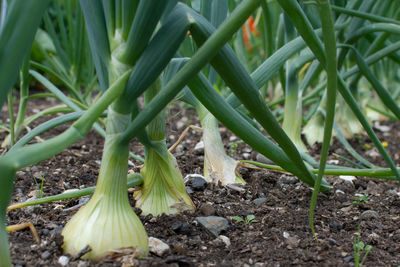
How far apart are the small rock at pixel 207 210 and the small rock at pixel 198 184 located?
142 mm

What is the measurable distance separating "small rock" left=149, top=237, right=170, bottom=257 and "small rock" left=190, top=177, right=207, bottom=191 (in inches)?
12.8

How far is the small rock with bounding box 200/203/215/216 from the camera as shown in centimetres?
92

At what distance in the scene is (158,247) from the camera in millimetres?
746

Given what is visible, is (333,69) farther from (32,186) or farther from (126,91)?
(32,186)

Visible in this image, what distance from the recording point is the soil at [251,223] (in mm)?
755

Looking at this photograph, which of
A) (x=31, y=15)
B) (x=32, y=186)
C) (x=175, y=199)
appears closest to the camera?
(x=31, y=15)

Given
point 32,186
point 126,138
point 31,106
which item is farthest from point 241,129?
point 31,106

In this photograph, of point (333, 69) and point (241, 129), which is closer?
point (333, 69)

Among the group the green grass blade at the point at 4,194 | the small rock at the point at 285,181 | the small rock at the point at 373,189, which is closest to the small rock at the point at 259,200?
the small rock at the point at 285,181

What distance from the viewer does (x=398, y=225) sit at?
0.98 meters

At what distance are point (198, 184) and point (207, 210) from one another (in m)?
0.17

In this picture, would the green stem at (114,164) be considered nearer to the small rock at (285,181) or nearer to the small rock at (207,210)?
the small rock at (207,210)

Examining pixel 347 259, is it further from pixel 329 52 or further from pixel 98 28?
pixel 98 28

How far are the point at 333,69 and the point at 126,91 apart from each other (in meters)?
0.30
